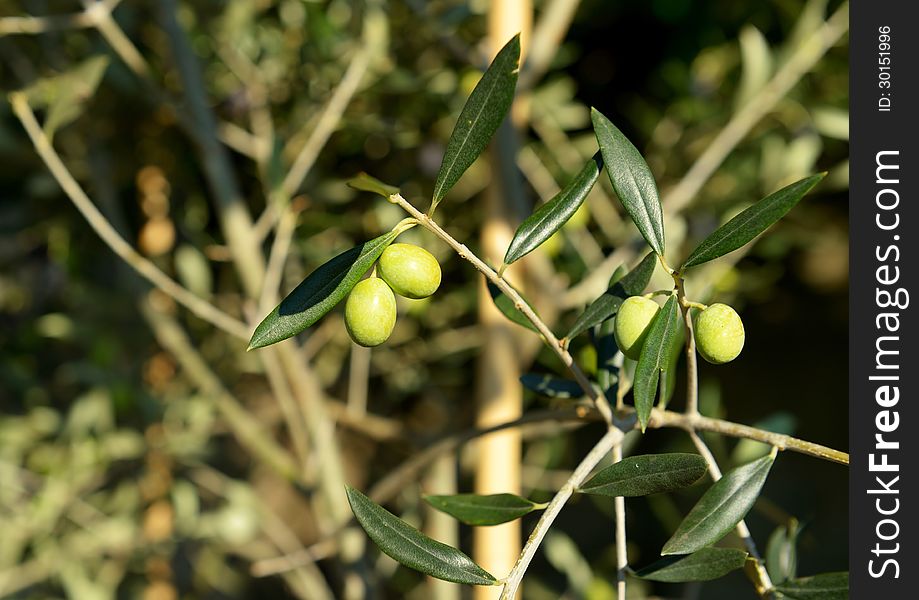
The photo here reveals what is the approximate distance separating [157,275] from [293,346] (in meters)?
0.21

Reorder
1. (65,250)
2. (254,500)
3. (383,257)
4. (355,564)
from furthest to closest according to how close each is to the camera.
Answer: (254,500), (65,250), (355,564), (383,257)

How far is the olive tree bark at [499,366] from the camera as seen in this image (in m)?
0.76

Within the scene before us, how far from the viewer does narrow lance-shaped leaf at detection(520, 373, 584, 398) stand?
1.49 ft

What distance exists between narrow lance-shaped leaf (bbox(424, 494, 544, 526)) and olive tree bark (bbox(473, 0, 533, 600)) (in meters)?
0.35

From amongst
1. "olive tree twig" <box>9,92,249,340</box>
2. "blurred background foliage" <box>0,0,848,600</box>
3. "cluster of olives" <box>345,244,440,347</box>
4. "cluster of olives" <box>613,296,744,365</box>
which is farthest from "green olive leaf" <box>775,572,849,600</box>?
"olive tree twig" <box>9,92,249,340</box>

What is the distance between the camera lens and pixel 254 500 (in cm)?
117

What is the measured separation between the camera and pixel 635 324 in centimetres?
35

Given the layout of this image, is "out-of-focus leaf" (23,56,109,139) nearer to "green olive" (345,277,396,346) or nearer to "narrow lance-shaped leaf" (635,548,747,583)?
"green olive" (345,277,396,346)

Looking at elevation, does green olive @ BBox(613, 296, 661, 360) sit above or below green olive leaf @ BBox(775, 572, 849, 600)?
above

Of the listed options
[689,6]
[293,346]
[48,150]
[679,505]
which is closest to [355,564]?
[293,346]

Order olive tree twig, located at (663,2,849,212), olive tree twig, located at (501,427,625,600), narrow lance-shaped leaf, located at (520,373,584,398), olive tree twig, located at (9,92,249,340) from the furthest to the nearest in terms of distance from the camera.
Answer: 1. olive tree twig, located at (663,2,849,212)
2. olive tree twig, located at (9,92,249,340)
3. narrow lance-shaped leaf, located at (520,373,584,398)
4. olive tree twig, located at (501,427,625,600)

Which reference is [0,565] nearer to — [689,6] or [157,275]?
[157,275]

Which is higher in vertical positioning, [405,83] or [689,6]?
[689,6]

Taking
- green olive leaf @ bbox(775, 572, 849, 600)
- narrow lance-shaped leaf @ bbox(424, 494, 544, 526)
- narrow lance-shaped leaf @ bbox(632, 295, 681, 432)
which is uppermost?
narrow lance-shaped leaf @ bbox(632, 295, 681, 432)
